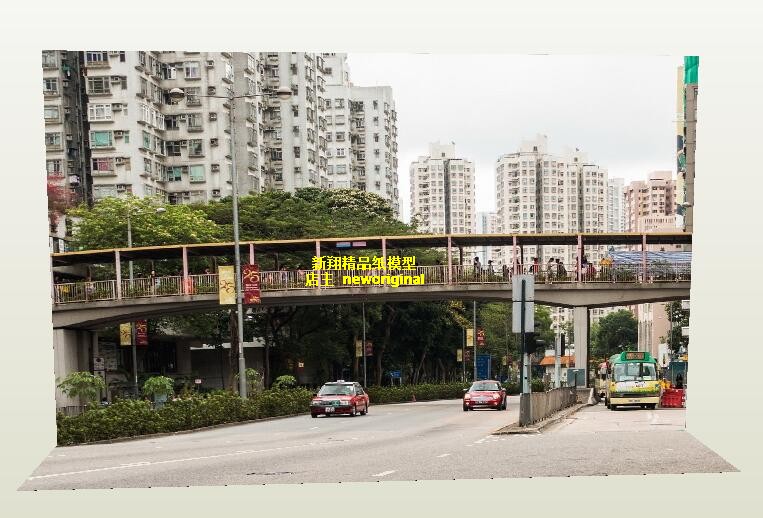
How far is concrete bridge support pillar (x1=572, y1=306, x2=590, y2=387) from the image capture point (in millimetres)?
20844

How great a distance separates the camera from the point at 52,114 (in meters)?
17.9

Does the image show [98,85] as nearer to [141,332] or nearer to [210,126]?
[210,126]

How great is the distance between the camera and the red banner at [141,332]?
20391mm

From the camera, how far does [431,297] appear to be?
2061cm

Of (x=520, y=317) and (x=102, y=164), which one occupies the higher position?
(x=102, y=164)

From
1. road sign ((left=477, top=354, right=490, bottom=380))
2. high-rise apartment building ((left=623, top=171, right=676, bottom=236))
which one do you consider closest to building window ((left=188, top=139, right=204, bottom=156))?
road sign ((left=477, top=354, right=490, bottom=380))

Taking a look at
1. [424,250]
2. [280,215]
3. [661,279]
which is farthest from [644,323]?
[280,215]

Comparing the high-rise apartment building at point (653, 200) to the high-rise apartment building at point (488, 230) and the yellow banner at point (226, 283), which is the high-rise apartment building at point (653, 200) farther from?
the yellow banner at point (226, 283)

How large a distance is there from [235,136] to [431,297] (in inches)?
173

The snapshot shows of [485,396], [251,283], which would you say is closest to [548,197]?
[251,283]

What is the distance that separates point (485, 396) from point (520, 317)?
5270 mm

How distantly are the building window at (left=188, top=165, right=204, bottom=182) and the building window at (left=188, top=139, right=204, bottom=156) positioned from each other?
31 centimetres

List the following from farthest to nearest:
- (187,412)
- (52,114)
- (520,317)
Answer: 1. (187,412)
2. (520,317)
3. (52,114)

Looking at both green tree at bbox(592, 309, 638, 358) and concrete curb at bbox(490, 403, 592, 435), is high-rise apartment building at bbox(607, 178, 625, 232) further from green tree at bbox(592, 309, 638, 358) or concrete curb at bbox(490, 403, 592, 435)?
concrete curb at bbox(490, 403, 592, 435)
